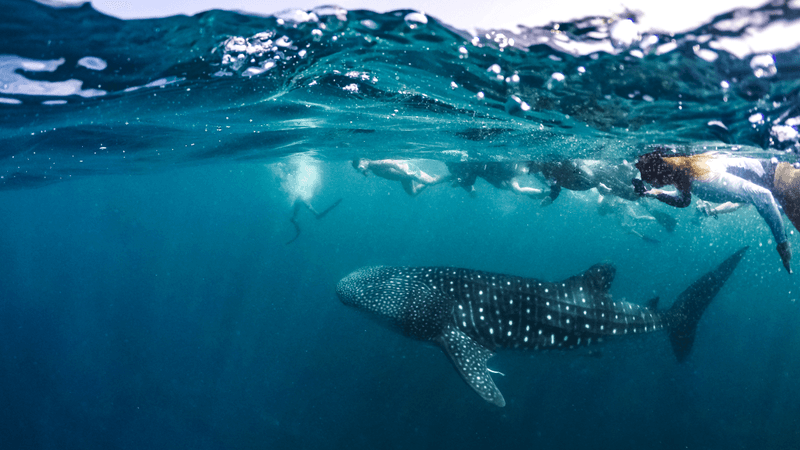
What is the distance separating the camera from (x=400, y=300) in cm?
701

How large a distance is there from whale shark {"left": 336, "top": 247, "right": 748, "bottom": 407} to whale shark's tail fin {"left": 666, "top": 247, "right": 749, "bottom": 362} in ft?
0.35

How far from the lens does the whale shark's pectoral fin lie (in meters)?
6.05

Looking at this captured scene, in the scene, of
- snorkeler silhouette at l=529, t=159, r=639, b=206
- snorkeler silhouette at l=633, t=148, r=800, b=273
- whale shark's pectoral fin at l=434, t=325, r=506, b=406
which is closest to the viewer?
whale shark's pectoral fin at l=434, t=325, r=506, b=406

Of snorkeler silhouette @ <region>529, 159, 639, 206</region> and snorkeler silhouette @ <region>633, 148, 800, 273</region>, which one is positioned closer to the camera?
snorkeler silhouette @ <region>633, 148, 800, 273</region>

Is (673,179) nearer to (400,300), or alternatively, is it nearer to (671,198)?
(671,198)

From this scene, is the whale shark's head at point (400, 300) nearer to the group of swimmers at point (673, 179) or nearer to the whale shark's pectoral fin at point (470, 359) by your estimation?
the whale shark's pectoral fin at point (470, 359)

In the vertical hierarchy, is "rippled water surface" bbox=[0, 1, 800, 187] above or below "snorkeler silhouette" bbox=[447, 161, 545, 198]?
above

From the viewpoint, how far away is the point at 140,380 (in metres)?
19.3

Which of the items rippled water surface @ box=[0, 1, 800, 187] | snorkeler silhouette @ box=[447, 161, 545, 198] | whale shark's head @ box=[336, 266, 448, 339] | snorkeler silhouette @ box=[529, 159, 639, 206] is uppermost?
rippled water surface @ box=[0, 1, 800, 187]

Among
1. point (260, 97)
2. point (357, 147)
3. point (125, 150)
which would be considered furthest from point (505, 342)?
point (125, 150)

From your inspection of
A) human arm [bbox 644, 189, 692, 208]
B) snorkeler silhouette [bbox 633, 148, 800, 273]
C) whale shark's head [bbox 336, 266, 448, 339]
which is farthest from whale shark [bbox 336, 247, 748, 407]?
human arm [bbox 644, 189, 692, 208]

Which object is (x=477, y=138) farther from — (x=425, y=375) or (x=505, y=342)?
(x=425, y=375)

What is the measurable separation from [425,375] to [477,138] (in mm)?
10051

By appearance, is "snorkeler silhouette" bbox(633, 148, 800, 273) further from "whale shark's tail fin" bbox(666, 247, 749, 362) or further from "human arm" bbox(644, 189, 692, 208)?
"whale shark's tail fin" bbox(666, 247, 749, 362)
